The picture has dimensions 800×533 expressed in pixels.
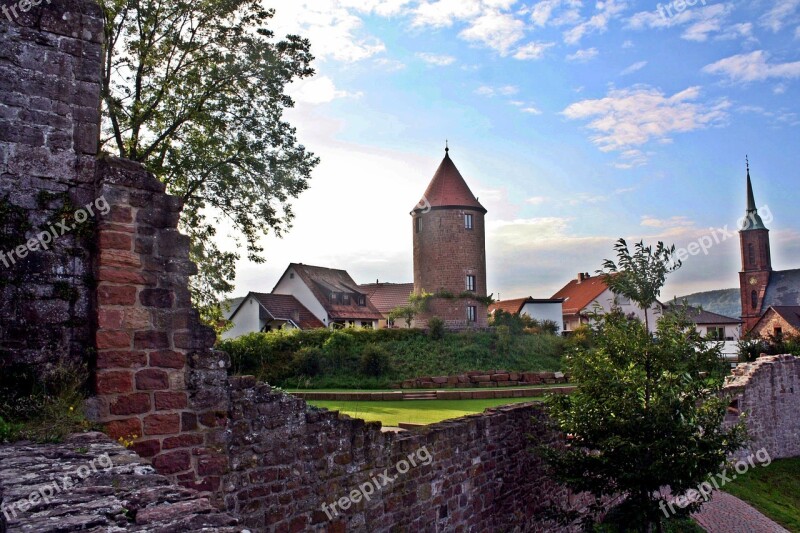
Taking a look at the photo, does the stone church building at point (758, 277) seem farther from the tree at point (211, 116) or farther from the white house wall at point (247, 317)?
the tree at point (211, 116)

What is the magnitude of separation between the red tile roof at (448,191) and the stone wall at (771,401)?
952 inches

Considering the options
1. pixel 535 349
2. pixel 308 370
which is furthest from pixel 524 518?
pixel 535 349

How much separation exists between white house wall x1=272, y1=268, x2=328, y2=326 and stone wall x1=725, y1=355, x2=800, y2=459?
2939 cm

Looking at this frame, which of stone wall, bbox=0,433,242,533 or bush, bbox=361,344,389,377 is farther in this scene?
bush, bbox=361,344,389,377

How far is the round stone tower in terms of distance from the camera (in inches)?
1618

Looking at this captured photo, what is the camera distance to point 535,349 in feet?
108

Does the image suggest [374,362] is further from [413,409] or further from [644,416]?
[644,416]

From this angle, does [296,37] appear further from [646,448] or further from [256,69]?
[646,448]

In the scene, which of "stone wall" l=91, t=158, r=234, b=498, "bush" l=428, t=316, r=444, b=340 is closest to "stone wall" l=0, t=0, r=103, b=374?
"stone wall" l=91, t=158, r=234, b=498

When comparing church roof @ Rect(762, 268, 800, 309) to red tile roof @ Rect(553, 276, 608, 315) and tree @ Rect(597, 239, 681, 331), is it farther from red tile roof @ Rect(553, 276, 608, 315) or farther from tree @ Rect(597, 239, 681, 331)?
tree @ Rect(597, 239, 681, 331)

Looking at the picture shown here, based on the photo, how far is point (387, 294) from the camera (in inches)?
2121

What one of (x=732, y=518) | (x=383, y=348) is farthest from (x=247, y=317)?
(x=732, y=518)

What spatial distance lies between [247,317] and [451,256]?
573 inches

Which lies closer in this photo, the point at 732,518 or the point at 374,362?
the point at 732,518
